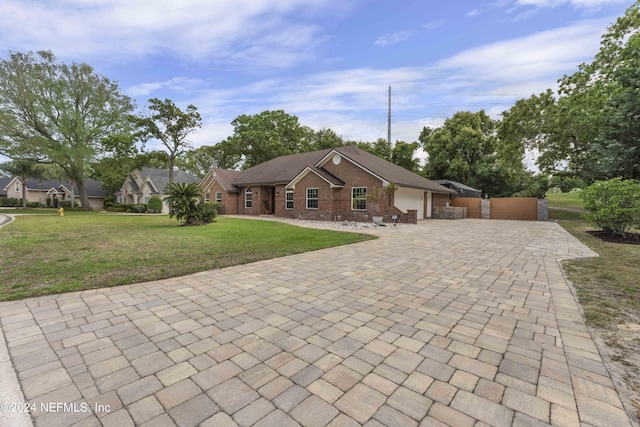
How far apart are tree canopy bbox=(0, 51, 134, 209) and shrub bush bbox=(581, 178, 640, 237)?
36126mm

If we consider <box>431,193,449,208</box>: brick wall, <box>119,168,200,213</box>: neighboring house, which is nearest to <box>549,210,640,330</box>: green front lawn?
<box>431,193,449,208</box>: brick wall

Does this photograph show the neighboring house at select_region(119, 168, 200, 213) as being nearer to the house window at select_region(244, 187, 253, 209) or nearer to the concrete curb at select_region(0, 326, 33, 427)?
the house window at select_region(244, 187, 253, 209)

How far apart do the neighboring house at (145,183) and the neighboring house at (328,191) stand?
1172 cm

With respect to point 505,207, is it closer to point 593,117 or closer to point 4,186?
point 593,117

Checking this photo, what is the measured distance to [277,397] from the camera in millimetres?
2014

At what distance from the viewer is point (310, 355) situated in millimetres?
2578

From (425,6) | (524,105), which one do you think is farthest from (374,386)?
(524,105)

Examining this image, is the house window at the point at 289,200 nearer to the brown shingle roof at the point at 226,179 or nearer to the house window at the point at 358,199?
the house window at the point at 358,199

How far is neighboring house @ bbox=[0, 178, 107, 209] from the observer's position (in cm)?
4159

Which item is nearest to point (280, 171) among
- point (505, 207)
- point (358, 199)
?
point (358, 199)

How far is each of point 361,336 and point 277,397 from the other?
1.20 metres

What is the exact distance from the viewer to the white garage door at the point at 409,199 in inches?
724

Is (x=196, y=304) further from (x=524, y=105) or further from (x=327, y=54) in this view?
(x=524, y=105)

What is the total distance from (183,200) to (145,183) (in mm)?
24572
